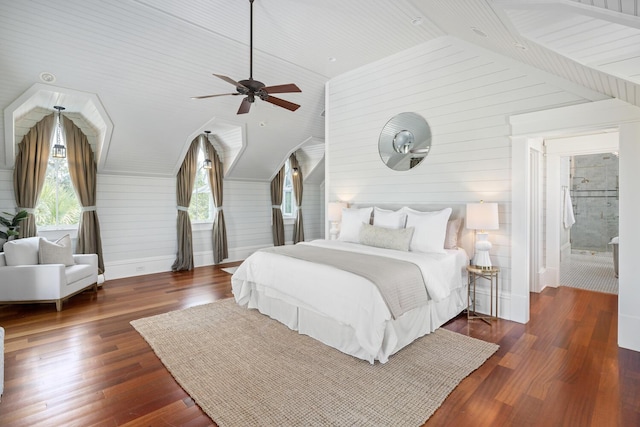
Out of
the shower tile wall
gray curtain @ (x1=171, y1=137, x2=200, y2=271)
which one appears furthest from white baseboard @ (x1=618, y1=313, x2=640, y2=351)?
gray curtain @ (x1=171, y1=137, x2=200, y2=271)

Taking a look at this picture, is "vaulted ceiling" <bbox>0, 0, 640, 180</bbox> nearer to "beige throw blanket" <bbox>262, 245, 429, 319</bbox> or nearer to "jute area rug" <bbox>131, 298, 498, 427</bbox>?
"beige throw blanket" <bbox>262, 245, 429, 319</bbox>

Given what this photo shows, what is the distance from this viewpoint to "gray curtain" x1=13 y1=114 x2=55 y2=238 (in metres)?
4.61

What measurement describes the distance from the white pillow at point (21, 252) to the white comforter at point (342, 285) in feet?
8.63

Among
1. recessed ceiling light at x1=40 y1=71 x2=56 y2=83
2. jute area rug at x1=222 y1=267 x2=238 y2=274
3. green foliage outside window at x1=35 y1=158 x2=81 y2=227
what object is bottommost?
jute area rug at x1=222 y1=267 x2=238 y2=274

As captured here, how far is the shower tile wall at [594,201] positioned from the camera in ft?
24.1

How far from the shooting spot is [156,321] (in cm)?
353

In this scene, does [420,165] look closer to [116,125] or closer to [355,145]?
[355,145]

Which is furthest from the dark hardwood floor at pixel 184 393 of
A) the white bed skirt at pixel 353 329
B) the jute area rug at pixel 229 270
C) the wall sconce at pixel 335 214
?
the wall sconce at pixel 335 214

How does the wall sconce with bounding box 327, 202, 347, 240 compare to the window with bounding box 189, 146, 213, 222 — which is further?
the window with bounding box 189, 146, 213, 222

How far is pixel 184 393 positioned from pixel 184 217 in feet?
14.5

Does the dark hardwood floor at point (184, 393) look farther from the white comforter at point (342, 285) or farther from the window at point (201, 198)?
the window at point (201, 198)

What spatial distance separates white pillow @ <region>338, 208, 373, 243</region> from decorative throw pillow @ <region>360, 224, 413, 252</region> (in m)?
0.29

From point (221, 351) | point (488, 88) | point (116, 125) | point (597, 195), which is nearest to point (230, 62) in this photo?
point (116, 125)

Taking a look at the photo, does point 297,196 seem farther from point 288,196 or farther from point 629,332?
point 629,332
